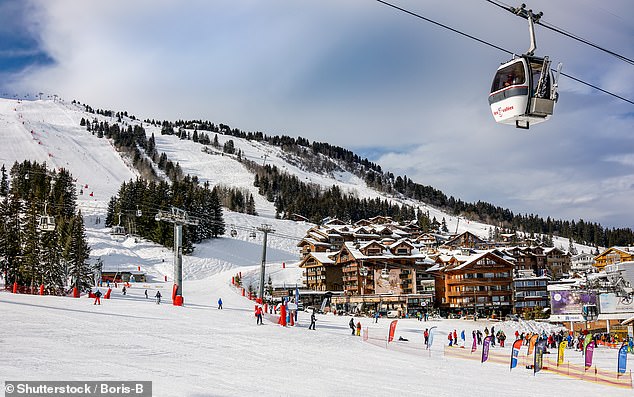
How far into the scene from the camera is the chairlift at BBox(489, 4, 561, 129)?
41.2 ft

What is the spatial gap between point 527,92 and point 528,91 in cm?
3

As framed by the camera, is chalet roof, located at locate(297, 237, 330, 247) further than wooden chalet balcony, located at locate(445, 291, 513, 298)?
Yes

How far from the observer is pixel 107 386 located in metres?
12.3

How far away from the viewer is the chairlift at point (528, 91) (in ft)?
41.2

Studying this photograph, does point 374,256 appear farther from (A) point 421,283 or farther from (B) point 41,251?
(B) point 41,251

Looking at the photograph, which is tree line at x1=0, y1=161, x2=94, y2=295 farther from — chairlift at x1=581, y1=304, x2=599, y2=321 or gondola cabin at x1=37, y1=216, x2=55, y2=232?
chairlift at x1=581, y1=304, x2=599, y2=321

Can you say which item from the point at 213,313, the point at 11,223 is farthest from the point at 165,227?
the point at 213,313

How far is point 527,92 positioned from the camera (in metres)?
12.6

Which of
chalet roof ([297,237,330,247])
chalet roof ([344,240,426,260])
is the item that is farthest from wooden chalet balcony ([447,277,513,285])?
chalet roof ([297,237,330,247])

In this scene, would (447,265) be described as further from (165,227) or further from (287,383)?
(287,383)

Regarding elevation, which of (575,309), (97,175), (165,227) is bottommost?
(575,309)

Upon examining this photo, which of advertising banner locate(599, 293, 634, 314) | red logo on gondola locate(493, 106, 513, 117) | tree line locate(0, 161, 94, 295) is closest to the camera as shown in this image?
red logo on gondola locate(493, 106, 513, 117)

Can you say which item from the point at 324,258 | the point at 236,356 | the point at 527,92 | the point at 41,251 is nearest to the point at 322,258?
the point at 324,258

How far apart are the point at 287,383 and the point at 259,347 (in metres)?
7.36
